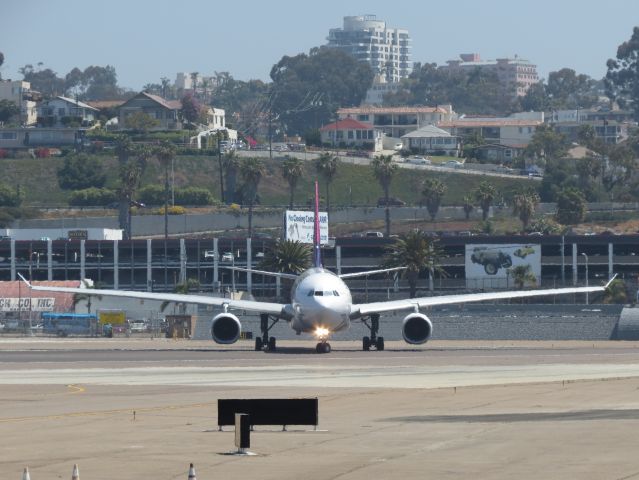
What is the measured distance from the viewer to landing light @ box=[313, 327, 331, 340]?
71375 mm

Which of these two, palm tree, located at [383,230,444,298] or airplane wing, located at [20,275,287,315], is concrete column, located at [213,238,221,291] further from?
airplane wing, located at [20,275,287,315]

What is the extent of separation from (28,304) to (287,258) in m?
25.8

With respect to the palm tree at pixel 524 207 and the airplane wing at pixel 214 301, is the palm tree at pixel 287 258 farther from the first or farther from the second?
the airplane wing at pixel 214 301

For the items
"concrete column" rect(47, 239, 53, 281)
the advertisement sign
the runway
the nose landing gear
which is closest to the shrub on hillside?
"concrete column" rect(47, 239, 53, 281)

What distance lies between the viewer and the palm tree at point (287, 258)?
140125 mm

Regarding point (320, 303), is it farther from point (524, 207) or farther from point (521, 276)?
point (524, 207)

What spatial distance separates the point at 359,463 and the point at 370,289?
412 feet

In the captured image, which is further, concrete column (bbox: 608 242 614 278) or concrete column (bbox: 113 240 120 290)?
concrete column (bbox: 113 240 120 290)

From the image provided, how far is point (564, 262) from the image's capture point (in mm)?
157000

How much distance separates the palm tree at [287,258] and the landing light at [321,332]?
67.6 metres

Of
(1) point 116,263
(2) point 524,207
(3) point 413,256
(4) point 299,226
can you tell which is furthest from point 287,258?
(2) point 524,207

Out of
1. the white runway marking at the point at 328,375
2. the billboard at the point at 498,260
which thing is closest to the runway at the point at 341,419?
the white runway marking at the point at 328,375

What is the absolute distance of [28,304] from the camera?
124m

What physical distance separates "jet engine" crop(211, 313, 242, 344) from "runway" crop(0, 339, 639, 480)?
1034cm
